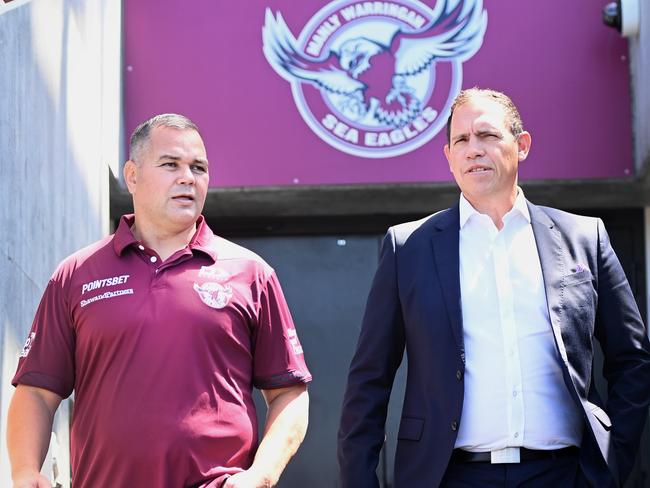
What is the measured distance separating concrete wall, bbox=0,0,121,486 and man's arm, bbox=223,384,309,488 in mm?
1191

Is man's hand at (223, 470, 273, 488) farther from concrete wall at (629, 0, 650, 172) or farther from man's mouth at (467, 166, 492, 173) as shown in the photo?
concrete wall at (629, 0, 650, 172)

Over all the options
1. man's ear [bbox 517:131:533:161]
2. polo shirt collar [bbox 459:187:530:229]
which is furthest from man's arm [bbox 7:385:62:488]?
man's ear [bbox 517:131:533:161]

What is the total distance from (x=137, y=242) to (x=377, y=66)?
12.7 feet

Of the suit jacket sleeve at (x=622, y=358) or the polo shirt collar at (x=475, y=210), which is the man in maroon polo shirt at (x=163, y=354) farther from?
the suit jacket sleeve at (x=622, y=358)

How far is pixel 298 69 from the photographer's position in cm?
812

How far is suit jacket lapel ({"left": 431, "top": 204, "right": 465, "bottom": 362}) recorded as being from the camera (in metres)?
4.35

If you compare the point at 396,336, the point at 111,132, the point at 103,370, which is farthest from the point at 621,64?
the point at 103,370

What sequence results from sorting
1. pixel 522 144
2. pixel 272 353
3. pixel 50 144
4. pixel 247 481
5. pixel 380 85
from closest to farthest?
pixel 247 481 → pixel 272 353 → pixel 522 144 → pixel 50 144 → pixel 380 85

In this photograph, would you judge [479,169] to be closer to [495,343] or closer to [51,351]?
[495,343]

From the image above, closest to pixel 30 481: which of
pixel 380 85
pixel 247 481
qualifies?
pixel 247 481

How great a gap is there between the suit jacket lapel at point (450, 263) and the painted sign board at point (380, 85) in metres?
3.40

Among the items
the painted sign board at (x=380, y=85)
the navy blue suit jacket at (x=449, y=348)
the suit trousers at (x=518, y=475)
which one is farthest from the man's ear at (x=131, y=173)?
the painted sign board at (x=380, y=85)

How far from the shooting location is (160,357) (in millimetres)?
4215

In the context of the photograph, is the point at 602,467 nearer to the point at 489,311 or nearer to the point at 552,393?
the point at 552,393
